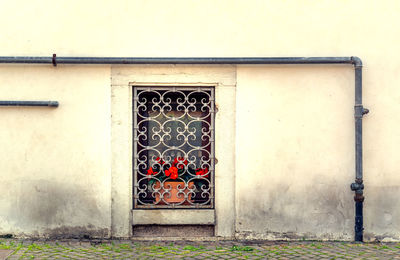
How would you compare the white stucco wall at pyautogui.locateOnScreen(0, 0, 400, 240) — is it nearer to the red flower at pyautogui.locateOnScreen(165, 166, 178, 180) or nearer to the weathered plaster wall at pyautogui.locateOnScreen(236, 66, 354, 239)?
the weathered plaster wall at pyautogui.locateOnScreen(236, 66, 354, 239)

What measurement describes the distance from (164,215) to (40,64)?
2424 millimetres

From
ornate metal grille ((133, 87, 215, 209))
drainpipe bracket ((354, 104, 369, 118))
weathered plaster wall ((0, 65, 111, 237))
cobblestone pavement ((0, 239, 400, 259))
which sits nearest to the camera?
cobblestone pavement ((0, 239, 400, 259))

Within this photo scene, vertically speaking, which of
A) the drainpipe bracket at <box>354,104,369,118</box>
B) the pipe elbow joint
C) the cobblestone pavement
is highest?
the pipe elbow joint

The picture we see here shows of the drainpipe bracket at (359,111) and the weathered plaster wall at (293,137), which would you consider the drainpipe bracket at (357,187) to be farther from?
the drainpipe bracket at (359,111)

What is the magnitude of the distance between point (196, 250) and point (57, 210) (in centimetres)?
181

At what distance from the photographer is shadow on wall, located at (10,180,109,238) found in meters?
7.24

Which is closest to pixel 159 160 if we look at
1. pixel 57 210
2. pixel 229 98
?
pixel 229 98

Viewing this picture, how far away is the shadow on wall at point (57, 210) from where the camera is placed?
23.7 ft

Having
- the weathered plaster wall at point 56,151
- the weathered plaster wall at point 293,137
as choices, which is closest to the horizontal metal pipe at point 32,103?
the weathered plaster wall at point 56,151

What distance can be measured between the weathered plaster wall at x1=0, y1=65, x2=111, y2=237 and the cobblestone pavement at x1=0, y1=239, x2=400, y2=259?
0.34 m

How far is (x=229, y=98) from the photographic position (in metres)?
7.28

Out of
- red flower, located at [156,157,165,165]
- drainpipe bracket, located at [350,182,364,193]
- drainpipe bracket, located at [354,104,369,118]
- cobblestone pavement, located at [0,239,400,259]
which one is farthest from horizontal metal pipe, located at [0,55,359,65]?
cobblestone pavement, located at [0,239,400,259]
